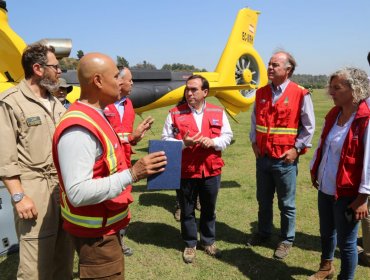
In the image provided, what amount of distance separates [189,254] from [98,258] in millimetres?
1885

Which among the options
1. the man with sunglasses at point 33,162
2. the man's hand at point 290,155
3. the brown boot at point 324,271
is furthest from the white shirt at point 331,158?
the man with sunglasses at point 33,162

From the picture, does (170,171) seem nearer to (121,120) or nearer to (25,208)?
(25,208)

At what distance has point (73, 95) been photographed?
507 cm

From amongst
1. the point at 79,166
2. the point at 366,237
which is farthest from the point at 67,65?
→ the point at 79,166

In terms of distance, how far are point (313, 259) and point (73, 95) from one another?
417 cm

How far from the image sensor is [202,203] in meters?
3.58

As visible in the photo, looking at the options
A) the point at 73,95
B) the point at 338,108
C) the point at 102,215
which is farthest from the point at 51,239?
the point at 73,95

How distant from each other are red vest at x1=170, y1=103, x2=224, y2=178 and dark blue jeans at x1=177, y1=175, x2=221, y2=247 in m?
0.11

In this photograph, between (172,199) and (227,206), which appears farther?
(172,199)

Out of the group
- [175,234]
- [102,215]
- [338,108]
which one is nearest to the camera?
[102,215]

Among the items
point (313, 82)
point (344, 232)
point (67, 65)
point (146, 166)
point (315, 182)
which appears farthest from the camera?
point (313, 82)

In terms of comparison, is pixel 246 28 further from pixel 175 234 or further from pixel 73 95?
pixel 175 234

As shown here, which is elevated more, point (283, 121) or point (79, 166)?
point (283, 121)

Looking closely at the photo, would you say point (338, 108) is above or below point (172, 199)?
above
